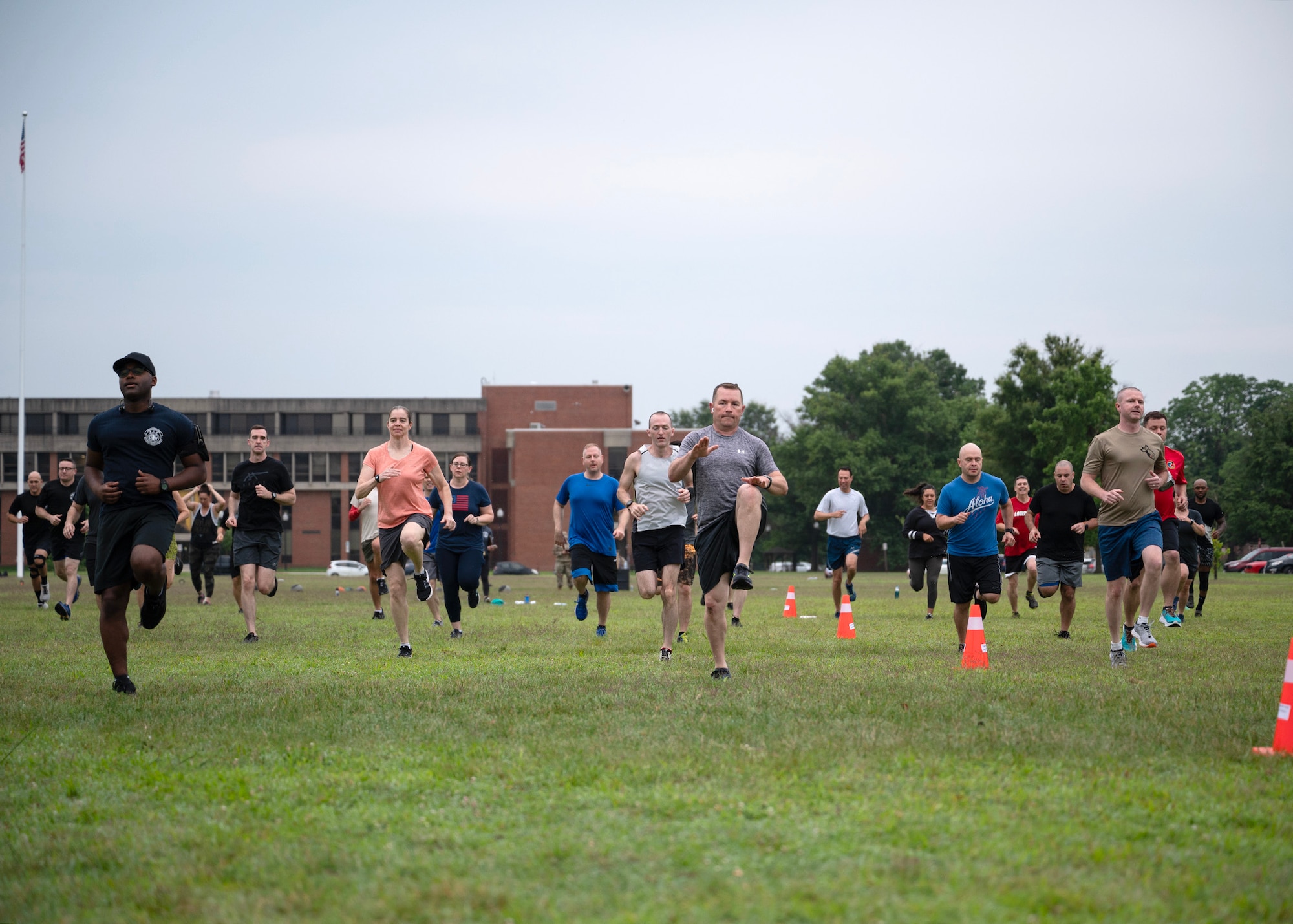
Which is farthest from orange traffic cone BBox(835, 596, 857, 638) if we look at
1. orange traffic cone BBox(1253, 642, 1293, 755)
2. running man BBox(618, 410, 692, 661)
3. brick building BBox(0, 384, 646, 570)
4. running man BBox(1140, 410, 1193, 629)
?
brick building BBox(0, 384, 646, 570)

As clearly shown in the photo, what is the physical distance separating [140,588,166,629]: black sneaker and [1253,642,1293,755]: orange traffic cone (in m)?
7.05

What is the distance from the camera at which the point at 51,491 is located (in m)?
18.0

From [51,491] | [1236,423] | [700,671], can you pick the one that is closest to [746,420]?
[1236,423]

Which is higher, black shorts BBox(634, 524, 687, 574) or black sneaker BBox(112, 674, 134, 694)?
black shorts BBox(634, 524, 687, 574)

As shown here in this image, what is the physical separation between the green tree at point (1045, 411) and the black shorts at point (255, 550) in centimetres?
4734

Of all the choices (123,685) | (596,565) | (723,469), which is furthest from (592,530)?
(123,685)

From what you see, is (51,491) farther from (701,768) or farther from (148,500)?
(701,768)

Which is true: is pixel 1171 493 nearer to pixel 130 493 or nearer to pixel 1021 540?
pixel 1021 540

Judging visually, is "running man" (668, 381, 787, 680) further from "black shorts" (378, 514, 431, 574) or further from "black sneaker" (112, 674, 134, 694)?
"black sneaker" (112, 674, 134, 694)

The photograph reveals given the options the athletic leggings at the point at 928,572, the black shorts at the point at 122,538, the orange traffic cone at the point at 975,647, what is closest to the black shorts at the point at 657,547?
the orange traffic cone at the point at 975,647

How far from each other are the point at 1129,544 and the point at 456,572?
7.20m

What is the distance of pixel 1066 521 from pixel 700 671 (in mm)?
7405

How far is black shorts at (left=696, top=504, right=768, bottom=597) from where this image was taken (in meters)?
8.61

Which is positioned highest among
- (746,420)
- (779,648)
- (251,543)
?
(746,420)
